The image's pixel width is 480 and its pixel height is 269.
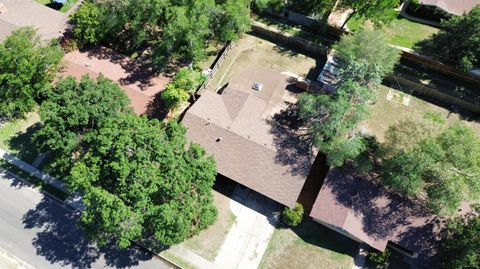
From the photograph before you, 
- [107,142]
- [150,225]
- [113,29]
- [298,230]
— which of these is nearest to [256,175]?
[298,230]

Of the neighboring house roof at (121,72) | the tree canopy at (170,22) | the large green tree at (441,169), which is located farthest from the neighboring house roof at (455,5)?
the neighboring house roof at (121,72)

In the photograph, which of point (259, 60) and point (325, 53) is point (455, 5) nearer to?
point (325, 53)

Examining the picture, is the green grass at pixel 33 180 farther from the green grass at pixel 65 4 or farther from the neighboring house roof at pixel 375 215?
the neighboring house roof at pixel 375 215

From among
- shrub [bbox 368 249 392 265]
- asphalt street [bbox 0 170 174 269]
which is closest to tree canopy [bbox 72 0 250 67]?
asphalt street [bbox 0 170 174 269]

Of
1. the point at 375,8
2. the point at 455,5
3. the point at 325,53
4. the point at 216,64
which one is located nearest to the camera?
the point at 375,8

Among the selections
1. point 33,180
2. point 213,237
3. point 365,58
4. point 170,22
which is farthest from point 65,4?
point 365,58
